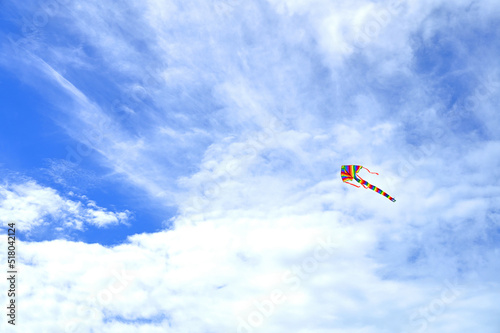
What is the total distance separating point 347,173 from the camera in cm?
6206

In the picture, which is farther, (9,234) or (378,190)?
(378,190)

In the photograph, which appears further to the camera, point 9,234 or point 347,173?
point 347,173

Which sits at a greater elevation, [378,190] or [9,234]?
[378,190]

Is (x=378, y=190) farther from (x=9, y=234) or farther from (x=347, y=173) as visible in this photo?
(x=9, y=234)

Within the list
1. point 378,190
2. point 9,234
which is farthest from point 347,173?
point 9,234

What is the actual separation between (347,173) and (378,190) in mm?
6380

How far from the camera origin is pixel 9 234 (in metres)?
46.8

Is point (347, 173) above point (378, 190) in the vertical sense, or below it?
above

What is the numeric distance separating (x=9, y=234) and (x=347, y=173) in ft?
186

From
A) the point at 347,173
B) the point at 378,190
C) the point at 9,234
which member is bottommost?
the point at 9,234

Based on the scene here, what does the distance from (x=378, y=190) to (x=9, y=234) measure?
60.6 meters

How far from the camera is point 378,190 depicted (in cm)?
5972
